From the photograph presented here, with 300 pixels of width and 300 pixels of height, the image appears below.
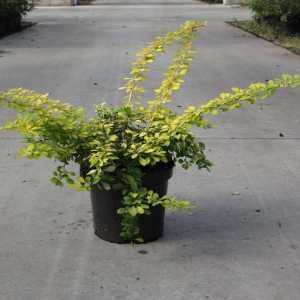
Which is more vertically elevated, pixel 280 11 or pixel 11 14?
pixel 280 11

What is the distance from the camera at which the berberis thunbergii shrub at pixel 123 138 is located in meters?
3.77

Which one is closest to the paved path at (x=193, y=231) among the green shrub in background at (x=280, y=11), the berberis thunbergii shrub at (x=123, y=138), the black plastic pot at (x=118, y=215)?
the black plastic pot at (x=118, y=215)

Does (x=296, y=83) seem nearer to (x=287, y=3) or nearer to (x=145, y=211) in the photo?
(x=145, y=211)

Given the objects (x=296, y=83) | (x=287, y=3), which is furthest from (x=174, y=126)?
(x=287, y=3)

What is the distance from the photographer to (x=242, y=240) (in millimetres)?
4176

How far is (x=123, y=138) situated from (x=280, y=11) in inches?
512

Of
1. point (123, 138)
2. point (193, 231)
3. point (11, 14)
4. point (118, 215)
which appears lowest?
point (11, 14)

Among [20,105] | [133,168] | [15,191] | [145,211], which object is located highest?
[20,105]

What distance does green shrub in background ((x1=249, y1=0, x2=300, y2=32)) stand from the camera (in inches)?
631

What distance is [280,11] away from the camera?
53.3 feet

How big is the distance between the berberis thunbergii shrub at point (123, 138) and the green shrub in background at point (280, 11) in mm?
12509

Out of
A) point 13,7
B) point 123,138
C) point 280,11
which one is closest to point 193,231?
point 123,138

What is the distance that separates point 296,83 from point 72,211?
5.66 ft

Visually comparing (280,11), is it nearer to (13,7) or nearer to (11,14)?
(13,7)
